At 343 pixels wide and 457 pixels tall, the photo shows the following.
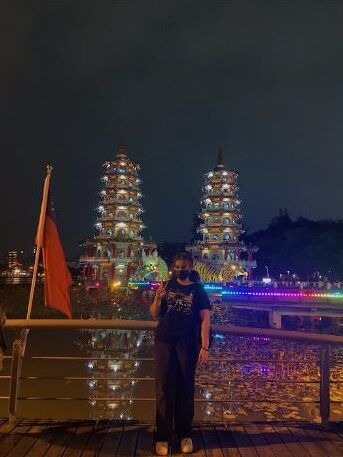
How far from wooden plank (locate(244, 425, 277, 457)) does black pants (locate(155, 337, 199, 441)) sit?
2.15 feet

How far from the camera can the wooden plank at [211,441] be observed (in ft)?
13.4

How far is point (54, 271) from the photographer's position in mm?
5168

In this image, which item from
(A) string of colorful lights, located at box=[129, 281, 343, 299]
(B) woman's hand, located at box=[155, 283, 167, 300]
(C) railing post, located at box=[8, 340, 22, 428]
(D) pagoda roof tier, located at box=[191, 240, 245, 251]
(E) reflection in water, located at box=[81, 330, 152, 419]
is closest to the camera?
(B) woman's hand, located at box=[155, 283, 167, 300]

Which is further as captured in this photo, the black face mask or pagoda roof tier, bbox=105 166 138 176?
pagoda roof tier, bbox=105 166 138 176

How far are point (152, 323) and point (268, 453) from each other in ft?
5.16

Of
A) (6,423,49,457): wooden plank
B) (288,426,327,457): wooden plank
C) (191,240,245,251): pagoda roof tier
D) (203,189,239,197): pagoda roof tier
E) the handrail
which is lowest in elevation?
(6,423,49,457): wooden plank

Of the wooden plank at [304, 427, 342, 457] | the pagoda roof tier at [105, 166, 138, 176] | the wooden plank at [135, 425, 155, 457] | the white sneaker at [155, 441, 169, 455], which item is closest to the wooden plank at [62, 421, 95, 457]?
the wooden plank at [135, 425, 155, 457]

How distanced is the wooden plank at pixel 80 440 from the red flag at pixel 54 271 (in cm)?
122

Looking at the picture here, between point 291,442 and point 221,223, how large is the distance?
67242 mm

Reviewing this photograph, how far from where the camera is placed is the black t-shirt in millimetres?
4156

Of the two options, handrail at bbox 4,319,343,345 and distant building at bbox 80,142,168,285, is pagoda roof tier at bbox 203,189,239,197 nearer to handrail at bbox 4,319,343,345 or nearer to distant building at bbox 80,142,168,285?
distant building at bbox 80,142,168,285

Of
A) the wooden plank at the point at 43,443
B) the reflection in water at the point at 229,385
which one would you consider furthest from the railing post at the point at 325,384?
the reflection in water at the point at 229,385

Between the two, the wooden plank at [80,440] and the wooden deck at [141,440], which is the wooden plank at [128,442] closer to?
the wooden deck at [141,440]

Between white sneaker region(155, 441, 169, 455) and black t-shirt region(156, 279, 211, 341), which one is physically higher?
black t-shirt region(156, 279, 211, 341)
